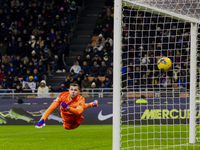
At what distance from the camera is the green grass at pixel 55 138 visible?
37.5 feet

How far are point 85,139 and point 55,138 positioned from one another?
912mm

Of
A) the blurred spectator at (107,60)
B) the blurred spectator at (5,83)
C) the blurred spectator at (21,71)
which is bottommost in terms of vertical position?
the blurred spectator at (5,83)

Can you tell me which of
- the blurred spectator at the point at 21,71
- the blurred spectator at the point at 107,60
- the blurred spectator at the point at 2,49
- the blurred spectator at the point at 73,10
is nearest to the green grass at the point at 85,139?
the blurred spectator at the point at 107,60

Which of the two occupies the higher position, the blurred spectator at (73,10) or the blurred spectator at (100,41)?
the blurred spectator at (73,10)

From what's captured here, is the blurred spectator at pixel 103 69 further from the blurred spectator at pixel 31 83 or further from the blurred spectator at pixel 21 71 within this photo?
the blurred spectator at pixel 21 71

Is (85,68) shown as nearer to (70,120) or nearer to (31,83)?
(31,83)

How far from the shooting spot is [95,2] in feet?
82.7

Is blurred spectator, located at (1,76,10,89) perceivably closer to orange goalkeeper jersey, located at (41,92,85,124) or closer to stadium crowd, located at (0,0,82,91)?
stadium crowd, located at (0,0,82,91)

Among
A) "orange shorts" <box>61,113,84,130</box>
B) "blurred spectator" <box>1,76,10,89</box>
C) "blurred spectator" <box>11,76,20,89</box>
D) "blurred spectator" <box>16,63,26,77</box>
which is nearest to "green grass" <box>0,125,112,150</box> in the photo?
"orange shorts" <box>61,113,84,130</box>

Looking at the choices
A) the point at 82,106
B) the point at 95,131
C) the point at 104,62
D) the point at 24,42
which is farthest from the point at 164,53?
the point at 82,106

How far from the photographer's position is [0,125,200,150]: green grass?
36.3 ft

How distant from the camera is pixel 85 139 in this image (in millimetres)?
12867

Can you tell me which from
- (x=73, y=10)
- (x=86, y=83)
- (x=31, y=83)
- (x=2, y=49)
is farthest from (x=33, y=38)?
(x=86, y=83)

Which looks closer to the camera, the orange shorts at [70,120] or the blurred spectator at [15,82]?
the orange shorts at [70,120]
